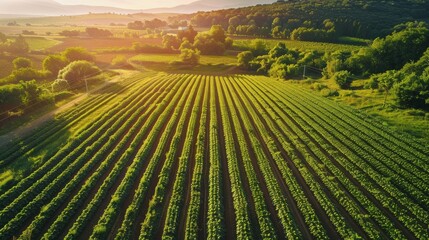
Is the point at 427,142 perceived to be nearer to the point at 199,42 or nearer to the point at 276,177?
the point at 276,177

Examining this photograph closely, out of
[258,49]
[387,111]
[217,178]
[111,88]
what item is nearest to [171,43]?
[258,49]

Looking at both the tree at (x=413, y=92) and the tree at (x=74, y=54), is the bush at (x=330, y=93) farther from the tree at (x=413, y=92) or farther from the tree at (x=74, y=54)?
the tree at (x=74, y=54)

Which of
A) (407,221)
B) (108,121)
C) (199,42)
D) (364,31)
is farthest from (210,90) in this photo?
(364,31)

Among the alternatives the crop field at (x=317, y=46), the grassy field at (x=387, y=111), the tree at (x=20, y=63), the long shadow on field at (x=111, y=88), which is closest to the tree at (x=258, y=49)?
the crop field at (x=317, y=46)

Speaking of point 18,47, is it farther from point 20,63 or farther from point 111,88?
point 111,88

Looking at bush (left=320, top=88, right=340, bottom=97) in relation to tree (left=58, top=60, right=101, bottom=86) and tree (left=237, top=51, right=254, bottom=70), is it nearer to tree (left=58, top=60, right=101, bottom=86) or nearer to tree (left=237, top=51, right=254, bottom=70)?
tree (left=237, top=51, right=254, bottom=70)

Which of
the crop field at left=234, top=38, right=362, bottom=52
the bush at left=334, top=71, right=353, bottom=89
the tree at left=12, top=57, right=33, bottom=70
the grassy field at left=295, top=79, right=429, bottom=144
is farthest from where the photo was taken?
the crop field at left=234, top=38, right=362, bottom=52

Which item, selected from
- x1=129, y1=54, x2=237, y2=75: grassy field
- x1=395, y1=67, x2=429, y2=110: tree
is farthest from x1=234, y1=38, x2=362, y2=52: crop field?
x1=395, y1=67, x2=429, y2=110: tree
